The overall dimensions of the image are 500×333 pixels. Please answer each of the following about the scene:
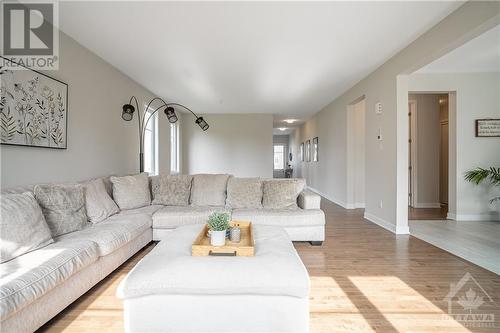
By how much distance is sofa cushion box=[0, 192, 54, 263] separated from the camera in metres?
1.65

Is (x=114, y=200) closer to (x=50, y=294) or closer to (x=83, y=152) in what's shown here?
(x=83, y=152)

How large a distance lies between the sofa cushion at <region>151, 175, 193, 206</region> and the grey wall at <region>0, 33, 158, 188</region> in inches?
30.4

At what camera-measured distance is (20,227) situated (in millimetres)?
1744

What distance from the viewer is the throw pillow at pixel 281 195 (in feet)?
11.6

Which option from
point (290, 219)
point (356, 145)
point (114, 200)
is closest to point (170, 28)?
point (114, 200)

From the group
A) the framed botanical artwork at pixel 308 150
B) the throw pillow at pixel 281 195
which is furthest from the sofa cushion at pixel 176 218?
the framed botanical artwork at pixel 308 150

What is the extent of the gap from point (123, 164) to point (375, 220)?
437cm

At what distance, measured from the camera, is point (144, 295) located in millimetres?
1421

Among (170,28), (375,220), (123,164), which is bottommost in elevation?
(375,220)

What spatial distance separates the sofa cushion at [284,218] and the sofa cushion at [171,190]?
0.94m

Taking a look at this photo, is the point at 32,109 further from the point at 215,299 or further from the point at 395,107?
the point at 395,107

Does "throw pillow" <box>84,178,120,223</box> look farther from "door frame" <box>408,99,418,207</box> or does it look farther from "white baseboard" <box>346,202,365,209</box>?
"door frame" <box>408,99,418,207</box>

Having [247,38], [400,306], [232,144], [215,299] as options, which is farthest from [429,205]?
[215,299]

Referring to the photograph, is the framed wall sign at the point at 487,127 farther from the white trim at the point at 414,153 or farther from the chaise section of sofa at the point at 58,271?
the chaise section of sofa at the point at 58,271
